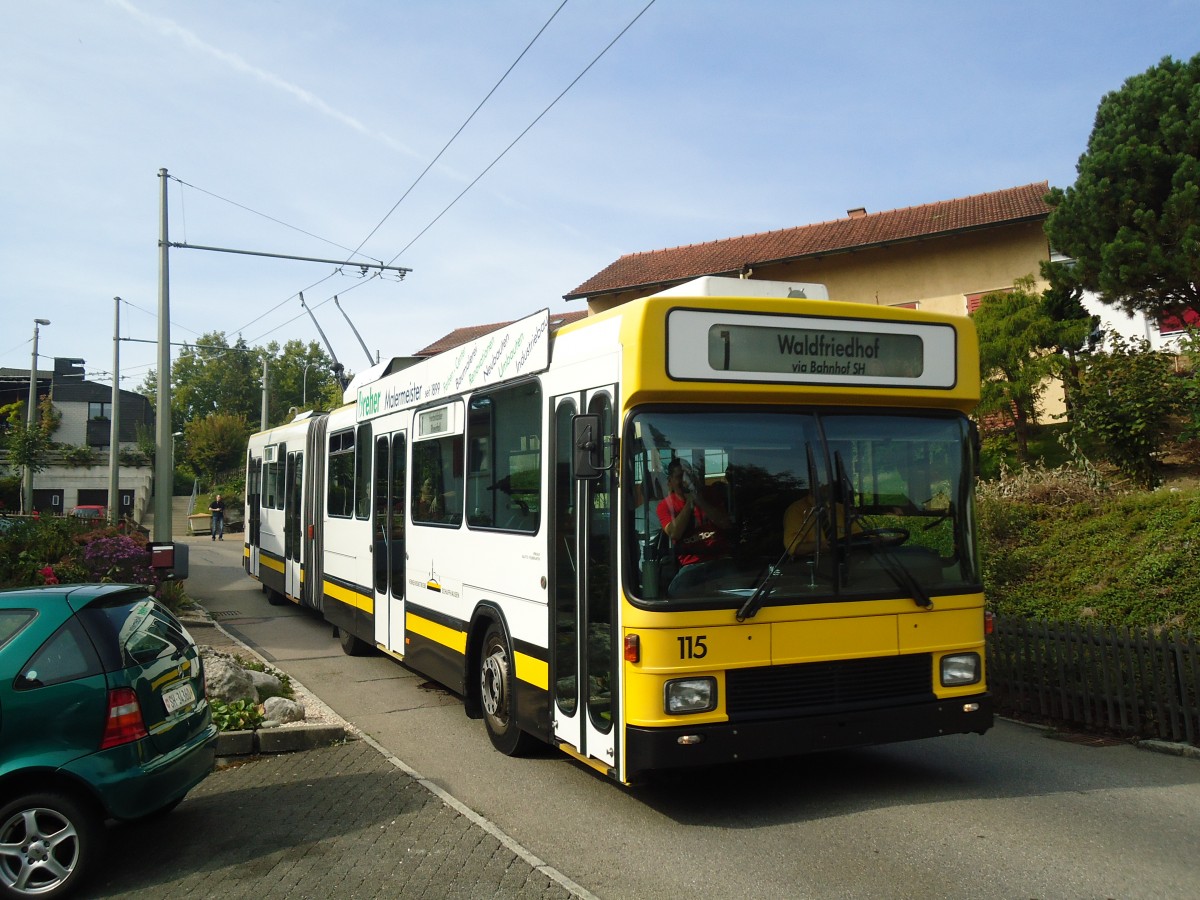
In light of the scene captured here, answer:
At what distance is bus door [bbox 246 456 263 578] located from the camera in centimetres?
1906

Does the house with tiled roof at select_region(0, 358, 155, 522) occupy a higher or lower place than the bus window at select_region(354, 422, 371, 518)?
higher

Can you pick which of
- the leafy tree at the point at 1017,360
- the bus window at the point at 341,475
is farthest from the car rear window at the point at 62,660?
the leafy tree at the point at 1017,360

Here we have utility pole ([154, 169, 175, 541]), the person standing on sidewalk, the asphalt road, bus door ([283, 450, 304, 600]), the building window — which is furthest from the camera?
the person standing on sidewalk

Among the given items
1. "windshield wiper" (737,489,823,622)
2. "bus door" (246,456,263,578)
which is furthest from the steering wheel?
"bus door" (246,456,263,578)

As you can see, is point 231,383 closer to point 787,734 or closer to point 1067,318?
point 1067,318

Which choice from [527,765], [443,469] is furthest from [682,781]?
[443,469]

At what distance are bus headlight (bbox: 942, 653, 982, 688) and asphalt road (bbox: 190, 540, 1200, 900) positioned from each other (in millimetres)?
749

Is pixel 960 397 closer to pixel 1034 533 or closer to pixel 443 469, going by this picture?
pixel 443 469

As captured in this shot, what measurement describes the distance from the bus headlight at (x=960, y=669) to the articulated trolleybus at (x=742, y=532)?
11 millimetres

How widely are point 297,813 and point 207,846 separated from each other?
622 mm

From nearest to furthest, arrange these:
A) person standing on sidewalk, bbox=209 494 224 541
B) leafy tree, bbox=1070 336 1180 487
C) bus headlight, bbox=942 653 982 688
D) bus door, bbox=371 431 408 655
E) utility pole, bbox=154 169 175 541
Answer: bus headlight, bbox=942 653 982 688, bus door, bbox=371 431 408 655, leafy tree, bbox=1070 336 1180 487, utility pole, bbox=154 169 175 541, person standing on sidewalk, bbox=209 494 224 541

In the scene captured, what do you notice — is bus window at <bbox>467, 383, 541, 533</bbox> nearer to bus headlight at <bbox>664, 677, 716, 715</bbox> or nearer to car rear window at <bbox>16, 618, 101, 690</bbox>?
bus headlight at <bbox>664, 677, 716, 715</bbox>

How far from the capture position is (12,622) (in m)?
5.31

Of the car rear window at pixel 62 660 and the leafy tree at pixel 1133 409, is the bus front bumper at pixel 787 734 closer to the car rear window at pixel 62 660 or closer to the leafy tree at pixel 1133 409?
the car rear window at pixel 62 660
